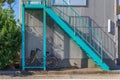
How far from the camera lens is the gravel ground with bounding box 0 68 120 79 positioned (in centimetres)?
2006

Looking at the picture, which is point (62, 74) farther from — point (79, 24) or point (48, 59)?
point (79, 24)

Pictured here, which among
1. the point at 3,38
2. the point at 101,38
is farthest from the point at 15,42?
the point at 101,38

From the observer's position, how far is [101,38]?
23328 mm

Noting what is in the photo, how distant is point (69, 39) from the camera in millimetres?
23297

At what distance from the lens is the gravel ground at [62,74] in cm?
2006

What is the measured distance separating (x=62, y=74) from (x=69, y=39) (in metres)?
3.11

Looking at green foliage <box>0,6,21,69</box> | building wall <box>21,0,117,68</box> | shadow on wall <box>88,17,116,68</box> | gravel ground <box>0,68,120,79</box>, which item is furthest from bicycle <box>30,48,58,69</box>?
shadow on wall <box>88,17,116,68</box>

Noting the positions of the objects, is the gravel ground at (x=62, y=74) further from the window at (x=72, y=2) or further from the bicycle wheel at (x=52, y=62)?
the window at (x=72, y=2)

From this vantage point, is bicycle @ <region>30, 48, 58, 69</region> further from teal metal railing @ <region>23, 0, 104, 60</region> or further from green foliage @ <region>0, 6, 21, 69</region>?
teal metal railing @ <region>23, 0, 104, 60</region>

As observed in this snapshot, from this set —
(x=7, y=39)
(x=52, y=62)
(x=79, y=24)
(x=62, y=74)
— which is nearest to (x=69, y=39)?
(x=79, y=24)

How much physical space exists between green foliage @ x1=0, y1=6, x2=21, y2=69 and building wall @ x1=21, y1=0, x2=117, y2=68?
74.7 inches

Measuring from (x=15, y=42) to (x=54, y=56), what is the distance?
119 inches

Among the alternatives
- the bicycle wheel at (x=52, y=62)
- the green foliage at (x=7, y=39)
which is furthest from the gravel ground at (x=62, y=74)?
the bicycle wheel at (x=52, y=62)

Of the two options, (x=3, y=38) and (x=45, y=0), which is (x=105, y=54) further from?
(x=3, y=38)
